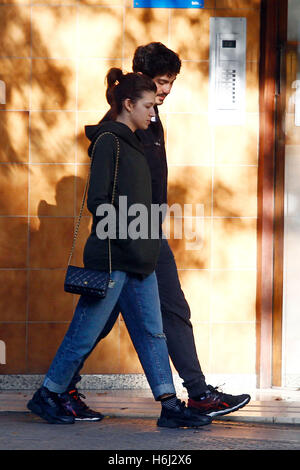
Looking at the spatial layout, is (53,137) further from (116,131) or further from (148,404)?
(148,404)

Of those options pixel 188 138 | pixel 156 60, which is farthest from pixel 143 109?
pixel 188 138

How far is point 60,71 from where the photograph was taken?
605 centimetres

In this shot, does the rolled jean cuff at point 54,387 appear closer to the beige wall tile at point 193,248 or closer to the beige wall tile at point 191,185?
the beige wall tile at point 193,248

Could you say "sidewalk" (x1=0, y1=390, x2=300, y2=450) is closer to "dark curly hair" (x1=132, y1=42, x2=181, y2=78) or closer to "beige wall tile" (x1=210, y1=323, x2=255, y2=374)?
"beige wall tile" (x1=210, y1=323, x2=255, y2=374)

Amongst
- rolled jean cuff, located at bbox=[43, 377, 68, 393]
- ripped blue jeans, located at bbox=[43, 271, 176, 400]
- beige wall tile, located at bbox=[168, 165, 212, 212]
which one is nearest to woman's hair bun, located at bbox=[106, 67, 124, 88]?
ripped blue jeans, located at bbox=[43, 271, 176, 400]

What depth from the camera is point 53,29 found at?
6031 millimetres

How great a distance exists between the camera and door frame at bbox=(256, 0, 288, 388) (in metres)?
6.05

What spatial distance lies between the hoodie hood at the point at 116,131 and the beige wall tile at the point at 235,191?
1.47m

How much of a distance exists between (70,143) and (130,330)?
1.76 m
